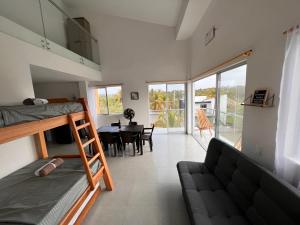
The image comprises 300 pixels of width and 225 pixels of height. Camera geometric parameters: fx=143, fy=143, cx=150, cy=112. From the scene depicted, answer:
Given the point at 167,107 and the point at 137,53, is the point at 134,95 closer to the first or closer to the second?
the point at 167,107

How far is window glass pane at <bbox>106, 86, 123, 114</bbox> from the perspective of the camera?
5629 millimetres

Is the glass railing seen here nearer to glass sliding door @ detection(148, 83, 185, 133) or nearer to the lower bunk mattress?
the lower bunk mattress

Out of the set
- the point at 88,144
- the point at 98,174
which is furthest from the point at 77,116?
the point at 98,174

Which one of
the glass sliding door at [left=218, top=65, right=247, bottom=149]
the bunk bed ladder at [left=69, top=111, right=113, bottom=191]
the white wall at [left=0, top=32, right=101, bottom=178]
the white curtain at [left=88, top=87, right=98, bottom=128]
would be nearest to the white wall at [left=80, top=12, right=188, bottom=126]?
the white curtain at [left=88, top=87, right=98, bottom=128]

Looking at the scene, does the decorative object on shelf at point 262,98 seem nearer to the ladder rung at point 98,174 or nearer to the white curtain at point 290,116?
the white curtain at point 290,116

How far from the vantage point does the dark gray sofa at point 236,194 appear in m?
1.04

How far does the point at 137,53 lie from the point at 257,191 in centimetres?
509

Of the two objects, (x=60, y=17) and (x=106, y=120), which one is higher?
(x=60, y=17)

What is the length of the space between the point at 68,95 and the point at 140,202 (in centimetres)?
472

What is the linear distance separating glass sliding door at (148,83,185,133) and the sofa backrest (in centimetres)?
365

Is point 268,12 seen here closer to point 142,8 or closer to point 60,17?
point 142,8

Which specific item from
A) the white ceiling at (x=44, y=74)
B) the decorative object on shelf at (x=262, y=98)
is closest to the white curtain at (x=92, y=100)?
the white ceiling at (x=44, y=74)

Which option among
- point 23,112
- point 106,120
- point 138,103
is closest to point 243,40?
point 23,112

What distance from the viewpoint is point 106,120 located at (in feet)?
19.0
